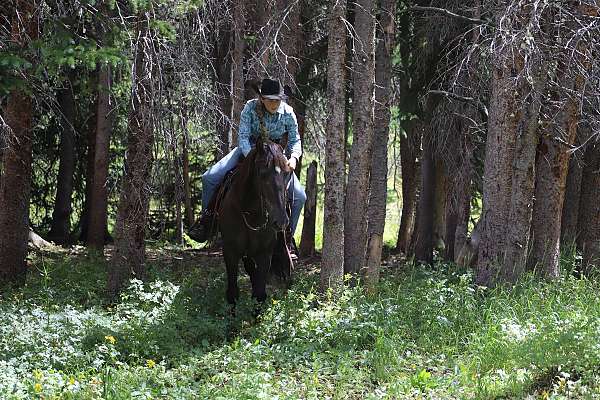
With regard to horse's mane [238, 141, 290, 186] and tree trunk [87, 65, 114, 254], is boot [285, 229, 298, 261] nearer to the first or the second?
horse's mane [238, 141, 290, 186]

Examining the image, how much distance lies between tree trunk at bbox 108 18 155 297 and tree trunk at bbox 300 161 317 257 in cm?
630

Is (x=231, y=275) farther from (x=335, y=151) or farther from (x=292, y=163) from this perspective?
(x=335, y=151)

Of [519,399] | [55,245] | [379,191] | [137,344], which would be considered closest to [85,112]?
[55,245]

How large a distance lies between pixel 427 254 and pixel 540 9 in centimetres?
826

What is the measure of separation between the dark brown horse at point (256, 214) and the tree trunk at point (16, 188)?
4099 mm

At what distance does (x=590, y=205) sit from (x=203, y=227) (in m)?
6.62

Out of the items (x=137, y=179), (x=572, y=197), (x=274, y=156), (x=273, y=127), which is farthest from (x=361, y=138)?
(x=572, y=197)

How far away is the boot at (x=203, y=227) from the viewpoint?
11.5 m

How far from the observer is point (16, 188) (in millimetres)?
13070

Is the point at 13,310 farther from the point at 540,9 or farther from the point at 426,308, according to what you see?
the point at 540,9

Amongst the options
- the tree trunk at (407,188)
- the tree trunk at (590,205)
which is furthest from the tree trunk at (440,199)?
the tree trunk at (590,205)

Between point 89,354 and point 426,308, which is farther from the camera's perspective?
point 426,308

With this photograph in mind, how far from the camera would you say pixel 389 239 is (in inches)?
1024

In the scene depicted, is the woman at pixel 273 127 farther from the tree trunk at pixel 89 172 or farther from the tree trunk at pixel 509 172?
the tree trunk at pixel 89 172
